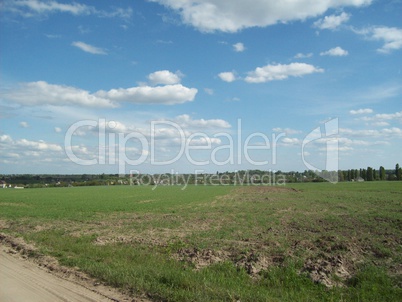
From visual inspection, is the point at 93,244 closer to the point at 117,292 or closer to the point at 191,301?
the point at 117,292

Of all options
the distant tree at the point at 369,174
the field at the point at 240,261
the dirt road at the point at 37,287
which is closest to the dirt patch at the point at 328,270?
the field at the point at 240,261

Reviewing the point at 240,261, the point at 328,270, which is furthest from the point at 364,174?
the point at 328,270

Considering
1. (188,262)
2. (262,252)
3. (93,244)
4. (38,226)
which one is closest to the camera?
(188,262)

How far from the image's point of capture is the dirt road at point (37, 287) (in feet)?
25.6

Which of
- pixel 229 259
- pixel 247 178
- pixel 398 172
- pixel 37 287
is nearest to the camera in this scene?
pixel 37 287

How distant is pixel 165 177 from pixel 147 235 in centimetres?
13668

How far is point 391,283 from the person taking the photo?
28.8 ft

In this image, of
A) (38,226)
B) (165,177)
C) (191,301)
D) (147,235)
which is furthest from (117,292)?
(165,177)

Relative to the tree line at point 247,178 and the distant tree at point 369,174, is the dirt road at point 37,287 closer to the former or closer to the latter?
the tree line at point 247,178

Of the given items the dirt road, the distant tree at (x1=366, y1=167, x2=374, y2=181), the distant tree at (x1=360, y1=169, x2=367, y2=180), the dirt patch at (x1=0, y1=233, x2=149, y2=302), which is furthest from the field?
the distant tree at (x1=360, y1=169, x2=367, y2=180)

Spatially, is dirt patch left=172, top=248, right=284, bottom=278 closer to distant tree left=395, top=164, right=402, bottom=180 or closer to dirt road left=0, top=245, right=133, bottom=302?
dirt road left=0, top=245, right=133, bottom=302

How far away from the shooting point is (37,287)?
863 centimetres

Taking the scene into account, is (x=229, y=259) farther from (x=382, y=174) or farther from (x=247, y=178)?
(x=382, y=174)

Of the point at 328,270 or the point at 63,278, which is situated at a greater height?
the point at 328,270
